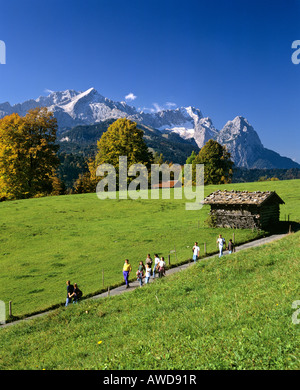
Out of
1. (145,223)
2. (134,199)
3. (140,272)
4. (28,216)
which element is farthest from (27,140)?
(140,272)

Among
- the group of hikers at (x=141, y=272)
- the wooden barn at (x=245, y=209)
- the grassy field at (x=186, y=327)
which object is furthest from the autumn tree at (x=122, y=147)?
the grassy field at (x=186, y=327)

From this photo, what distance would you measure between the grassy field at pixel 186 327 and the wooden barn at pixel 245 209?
2004 cm

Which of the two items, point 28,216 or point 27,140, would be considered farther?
point 27,140

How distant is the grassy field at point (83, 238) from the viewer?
25188 millimetres

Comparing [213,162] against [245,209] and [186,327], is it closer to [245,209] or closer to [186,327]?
[245,209]

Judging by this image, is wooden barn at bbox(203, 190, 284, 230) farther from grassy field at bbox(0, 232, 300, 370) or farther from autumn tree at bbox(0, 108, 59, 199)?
autumn tree at bbox(0, 108, 59, 199)

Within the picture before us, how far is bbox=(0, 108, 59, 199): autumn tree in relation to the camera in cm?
5144

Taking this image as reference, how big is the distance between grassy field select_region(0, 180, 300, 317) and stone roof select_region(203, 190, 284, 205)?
3932 mm

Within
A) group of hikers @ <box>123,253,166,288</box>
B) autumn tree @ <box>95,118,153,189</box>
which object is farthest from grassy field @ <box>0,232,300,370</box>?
autumn tree @ <box>95,118,153,189</box>

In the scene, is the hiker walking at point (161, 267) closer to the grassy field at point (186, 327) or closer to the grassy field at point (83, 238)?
the grassy field at point (83, 238)
